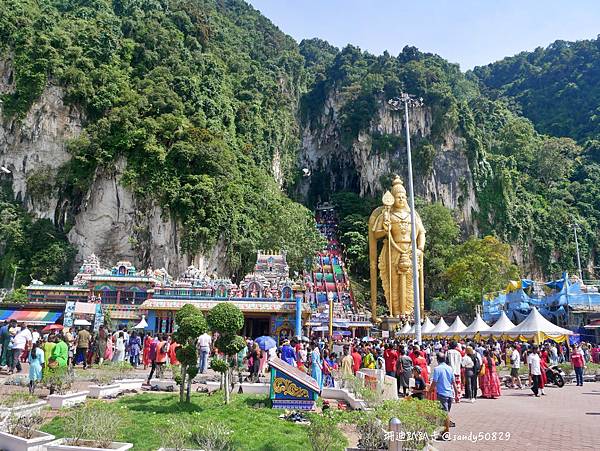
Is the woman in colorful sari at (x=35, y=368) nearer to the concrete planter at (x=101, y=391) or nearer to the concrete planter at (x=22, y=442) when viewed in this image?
the concrete planter at (x=101, y=391)

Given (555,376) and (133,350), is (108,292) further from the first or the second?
(555,376)

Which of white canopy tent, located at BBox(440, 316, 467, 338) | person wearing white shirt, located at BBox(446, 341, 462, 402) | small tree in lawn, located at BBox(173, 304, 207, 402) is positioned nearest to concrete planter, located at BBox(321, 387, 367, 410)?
person wearing white shirt, located at BBox(446, 341, 462, 402)

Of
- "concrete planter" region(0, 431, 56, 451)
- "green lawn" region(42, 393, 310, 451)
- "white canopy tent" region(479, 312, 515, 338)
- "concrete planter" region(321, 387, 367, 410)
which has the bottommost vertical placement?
"concrete planter" region(321, 387, 367, 410)

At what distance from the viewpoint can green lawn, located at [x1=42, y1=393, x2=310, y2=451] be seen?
21.5 ft

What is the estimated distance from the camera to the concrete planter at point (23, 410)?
6.84 metres

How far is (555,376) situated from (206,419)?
10311mm

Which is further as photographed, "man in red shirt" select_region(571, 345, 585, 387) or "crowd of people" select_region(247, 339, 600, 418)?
"man in red shirt" select_region(571, 345, 585, 387)

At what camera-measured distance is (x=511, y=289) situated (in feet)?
99.7

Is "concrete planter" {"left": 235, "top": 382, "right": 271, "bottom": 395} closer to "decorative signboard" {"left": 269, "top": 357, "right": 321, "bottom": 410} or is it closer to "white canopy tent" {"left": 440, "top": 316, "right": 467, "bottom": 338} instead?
"decorative signboard" {"left": 269, "top": 357, "right": 321, "bottom": 410}

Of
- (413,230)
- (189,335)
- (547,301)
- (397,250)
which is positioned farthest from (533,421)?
(547,301)

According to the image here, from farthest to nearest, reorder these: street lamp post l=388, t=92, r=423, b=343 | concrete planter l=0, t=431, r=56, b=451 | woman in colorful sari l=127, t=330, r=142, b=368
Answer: woman in colorful sari l=127, t=330, r=142, b=368
street lamp post l=388, t=92, r=423, b=343
concrete planter l=0, t=431, r=56, b=451

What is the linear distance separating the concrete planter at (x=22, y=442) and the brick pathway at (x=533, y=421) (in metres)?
4.87

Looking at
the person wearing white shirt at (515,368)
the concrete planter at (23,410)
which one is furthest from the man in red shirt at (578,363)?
the concrete planter at (23,410)

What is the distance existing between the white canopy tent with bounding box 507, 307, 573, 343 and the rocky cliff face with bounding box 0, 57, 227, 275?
19.8 meters
